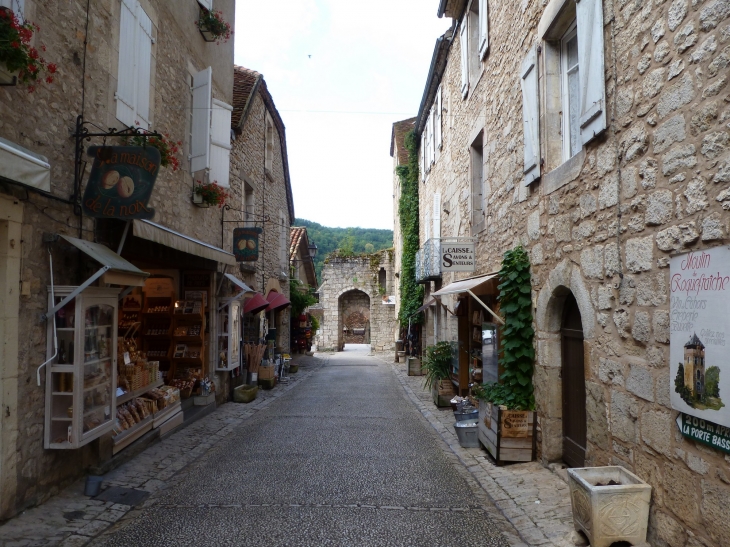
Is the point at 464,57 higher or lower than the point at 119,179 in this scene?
higher

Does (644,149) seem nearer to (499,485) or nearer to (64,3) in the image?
(499,485)

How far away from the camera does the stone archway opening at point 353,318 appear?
92.9ft

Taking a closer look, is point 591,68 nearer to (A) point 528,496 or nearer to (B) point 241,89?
(A) point 528,496

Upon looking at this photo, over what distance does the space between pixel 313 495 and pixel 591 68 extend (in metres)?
4.14

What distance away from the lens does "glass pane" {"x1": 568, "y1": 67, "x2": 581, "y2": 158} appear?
17.2 feet

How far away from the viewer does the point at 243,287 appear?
33.3 feet

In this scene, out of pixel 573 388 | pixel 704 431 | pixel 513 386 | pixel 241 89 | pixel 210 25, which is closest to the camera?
pixel 704 431

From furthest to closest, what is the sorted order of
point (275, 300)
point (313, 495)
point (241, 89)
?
point (275, 300), point (241, 89), point (313, 495)

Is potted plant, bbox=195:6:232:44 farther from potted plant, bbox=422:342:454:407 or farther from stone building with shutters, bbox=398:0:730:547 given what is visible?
potted plant, bbox=422:342:454:407

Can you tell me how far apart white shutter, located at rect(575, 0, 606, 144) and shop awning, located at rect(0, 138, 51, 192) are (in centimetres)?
393

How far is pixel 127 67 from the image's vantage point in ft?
20.2

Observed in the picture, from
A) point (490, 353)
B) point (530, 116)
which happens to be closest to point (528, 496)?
point (490, 353)

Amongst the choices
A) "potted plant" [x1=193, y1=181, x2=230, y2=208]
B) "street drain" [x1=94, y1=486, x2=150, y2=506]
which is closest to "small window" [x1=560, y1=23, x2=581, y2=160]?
"street drain" [x1=94, y1=486, x2=150, y2=506]

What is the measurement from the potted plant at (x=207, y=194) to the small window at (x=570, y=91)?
5.19 m
